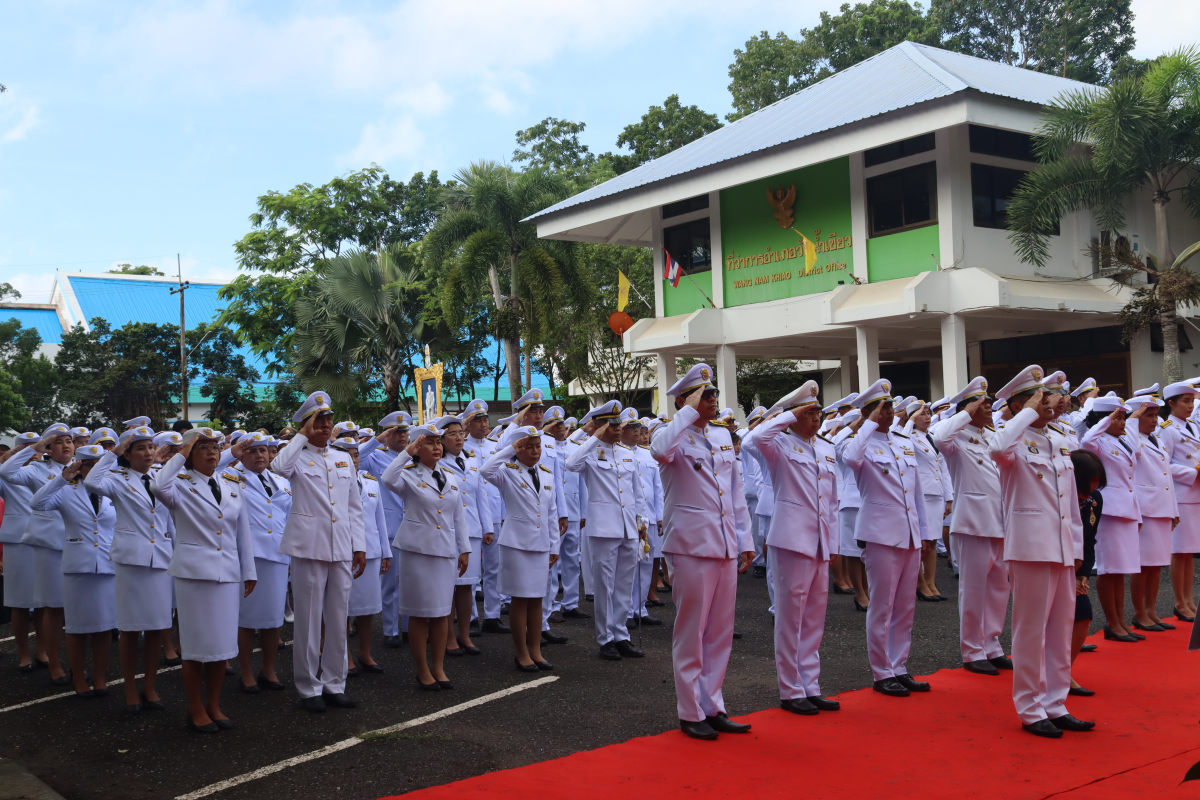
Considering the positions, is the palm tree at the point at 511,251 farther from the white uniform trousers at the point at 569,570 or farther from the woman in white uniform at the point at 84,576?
the woman in white uniform at the point at 84,576

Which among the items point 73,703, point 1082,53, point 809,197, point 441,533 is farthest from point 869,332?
point 1082,53

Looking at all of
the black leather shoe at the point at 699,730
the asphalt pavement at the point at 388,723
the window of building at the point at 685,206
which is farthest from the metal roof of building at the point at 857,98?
the black leather shoe at the point at 699,730

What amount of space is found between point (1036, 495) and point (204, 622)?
4.78 metres

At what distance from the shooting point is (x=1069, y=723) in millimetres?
5273

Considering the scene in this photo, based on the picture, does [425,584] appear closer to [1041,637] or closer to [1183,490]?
[1041,637]

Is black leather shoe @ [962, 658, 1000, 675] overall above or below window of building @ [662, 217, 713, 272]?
below

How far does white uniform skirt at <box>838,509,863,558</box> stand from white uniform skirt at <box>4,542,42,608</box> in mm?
7157

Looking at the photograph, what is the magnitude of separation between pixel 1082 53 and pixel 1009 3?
3076mm

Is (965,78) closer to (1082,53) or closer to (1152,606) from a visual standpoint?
(1152,606)

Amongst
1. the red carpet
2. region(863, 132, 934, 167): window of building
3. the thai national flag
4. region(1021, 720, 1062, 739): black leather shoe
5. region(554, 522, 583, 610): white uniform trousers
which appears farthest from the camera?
the thai national flag

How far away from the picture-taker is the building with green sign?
16797mm

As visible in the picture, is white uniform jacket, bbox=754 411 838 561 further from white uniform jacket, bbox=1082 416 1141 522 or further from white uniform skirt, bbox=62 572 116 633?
white uniform skirt, bbox=62 572 116 633

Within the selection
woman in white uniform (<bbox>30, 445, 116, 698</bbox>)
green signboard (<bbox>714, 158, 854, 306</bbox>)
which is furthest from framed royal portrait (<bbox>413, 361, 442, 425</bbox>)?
woman in white uniform (<bbox>30, 445, 116, 698</bbox>)

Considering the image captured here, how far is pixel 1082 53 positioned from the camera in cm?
3369
